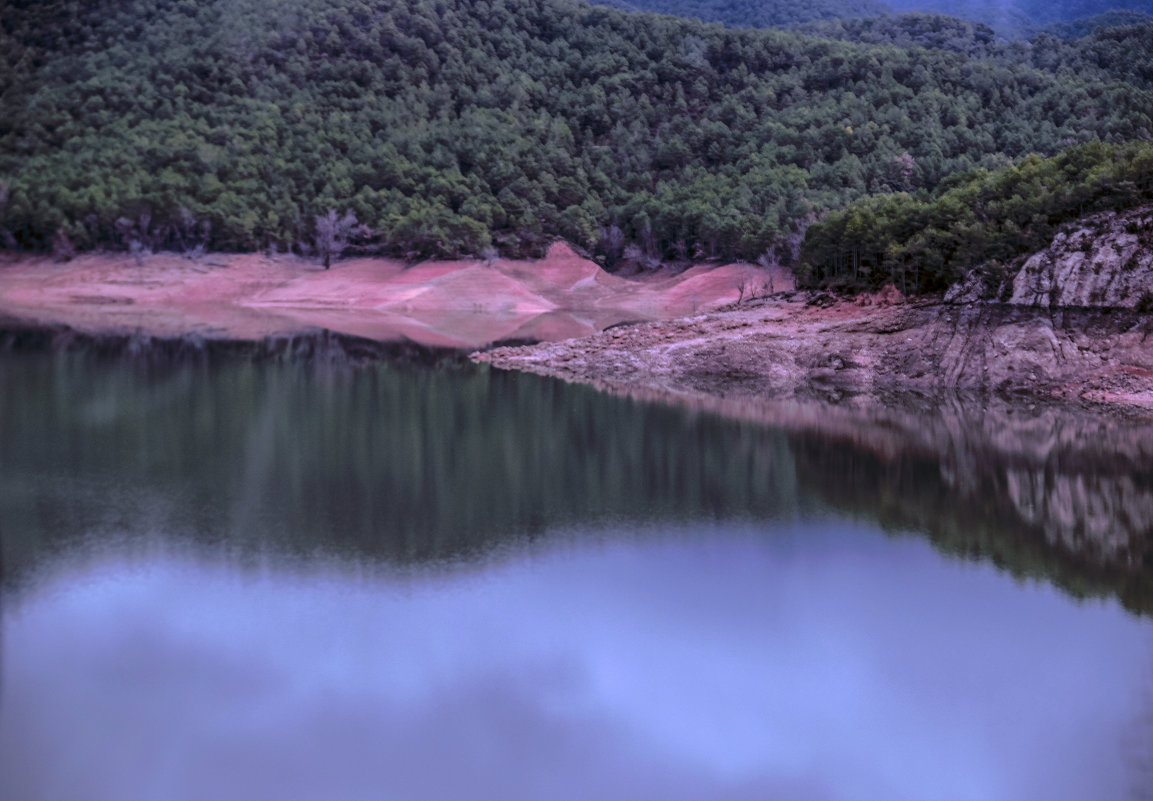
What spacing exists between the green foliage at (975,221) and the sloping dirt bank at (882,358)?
226cm

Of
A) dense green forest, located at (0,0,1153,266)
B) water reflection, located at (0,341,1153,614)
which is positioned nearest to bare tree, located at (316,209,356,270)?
dense green forest, located at (0,0,1153,266)

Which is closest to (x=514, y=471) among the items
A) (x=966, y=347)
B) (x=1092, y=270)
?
(x=966, y=347)

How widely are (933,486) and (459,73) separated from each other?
105 m

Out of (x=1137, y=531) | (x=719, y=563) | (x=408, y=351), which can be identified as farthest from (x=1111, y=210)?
(x=408, y=351)

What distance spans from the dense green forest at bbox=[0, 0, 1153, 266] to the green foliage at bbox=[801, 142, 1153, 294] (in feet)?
98.5

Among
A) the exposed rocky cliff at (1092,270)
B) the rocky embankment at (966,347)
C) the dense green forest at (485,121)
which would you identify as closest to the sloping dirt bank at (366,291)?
the dense green forest at (485,121)

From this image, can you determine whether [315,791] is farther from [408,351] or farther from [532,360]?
[408,351]

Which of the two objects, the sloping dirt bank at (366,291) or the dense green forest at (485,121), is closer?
the sloping dirt bank at (366,291)

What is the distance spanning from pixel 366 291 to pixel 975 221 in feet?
181

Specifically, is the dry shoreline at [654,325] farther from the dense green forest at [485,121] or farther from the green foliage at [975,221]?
the dense green forest at [485,121]

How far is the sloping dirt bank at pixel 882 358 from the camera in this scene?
39.0 m

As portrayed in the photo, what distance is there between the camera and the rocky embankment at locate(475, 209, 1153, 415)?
39.1 m

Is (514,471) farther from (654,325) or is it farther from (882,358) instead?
(654,325)

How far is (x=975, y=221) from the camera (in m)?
46.1
